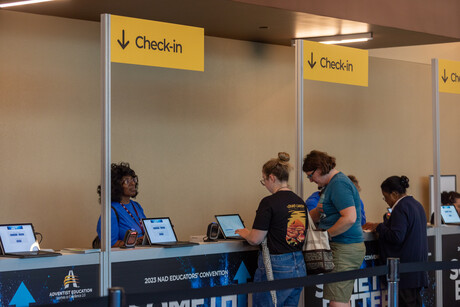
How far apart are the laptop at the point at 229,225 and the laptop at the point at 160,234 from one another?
40 centimetres

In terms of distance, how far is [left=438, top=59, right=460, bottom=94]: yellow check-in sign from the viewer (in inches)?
235

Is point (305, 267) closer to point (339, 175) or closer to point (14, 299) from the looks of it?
point (339, 175)

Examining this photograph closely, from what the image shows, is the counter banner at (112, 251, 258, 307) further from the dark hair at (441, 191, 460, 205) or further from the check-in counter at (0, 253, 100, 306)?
the dark hair at (441, 191, 460, 205)

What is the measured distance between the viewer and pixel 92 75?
6.68 m

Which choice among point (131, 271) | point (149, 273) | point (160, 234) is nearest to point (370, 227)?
point (160, 234)

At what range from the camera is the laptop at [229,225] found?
4.66 metres

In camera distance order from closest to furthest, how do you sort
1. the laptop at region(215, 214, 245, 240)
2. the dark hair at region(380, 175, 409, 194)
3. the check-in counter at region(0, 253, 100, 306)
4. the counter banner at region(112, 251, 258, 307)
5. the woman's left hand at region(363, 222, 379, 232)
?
the check-in counter at region(0, 253, 100, 306), the counter banner at region(112, 251, 258, 307), the laptop at region(215, 214, 245, 240), the dark hair at region(380, 175, 409, 194), the woman's left hand at region(363, 222, 379, 232)

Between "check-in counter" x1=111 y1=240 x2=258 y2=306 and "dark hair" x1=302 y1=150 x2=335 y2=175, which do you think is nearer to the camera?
"check-in counter" x1=111 y1=240 x2=258 y2=306

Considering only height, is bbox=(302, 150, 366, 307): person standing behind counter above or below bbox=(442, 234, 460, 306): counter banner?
above

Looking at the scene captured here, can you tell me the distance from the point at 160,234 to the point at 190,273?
30cm

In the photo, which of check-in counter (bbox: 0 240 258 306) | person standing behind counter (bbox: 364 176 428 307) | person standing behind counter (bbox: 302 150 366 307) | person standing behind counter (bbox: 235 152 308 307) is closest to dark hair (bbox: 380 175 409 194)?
person standing behind counter (bbox: 364 176 428 307)

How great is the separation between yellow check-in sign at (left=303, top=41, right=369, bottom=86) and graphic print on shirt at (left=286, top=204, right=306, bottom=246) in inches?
44.2

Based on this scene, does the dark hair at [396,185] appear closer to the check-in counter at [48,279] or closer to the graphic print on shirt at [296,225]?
the graphic print on shirt at [296,225]

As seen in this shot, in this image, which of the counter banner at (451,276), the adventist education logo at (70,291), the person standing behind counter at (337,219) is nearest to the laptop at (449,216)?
the counter banner at (451,276)
